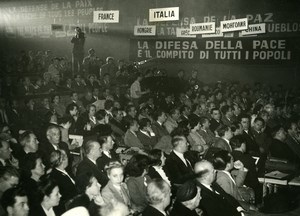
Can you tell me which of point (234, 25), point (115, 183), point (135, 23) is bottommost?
point (115, 183)

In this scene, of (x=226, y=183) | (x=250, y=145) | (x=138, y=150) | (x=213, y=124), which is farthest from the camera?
(x=213, y=124)

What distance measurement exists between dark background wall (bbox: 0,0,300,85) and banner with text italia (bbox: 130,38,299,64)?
0.56 feet

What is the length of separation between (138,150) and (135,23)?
497 inches

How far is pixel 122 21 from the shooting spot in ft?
64.6

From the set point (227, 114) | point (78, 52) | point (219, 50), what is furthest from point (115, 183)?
point (78, 52)

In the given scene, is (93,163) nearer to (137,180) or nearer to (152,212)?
(137,180)

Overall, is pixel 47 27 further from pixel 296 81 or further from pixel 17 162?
pixel 17 162

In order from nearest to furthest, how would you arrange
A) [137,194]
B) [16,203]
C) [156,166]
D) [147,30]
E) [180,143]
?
[16,203] → [137,194] → [156,166] → [180,143] → [147,30]

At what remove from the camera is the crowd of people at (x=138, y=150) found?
14.1ft

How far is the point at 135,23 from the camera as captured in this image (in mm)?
19188

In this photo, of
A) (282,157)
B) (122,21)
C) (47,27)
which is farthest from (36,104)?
(47,27)

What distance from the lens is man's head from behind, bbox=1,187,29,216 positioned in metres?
3.81

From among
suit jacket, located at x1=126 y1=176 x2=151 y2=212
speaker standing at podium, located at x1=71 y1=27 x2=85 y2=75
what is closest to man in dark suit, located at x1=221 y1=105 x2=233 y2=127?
suit jacket, located at x1=126 y1=176 x2=151 y2=212

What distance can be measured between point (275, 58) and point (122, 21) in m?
8.30
